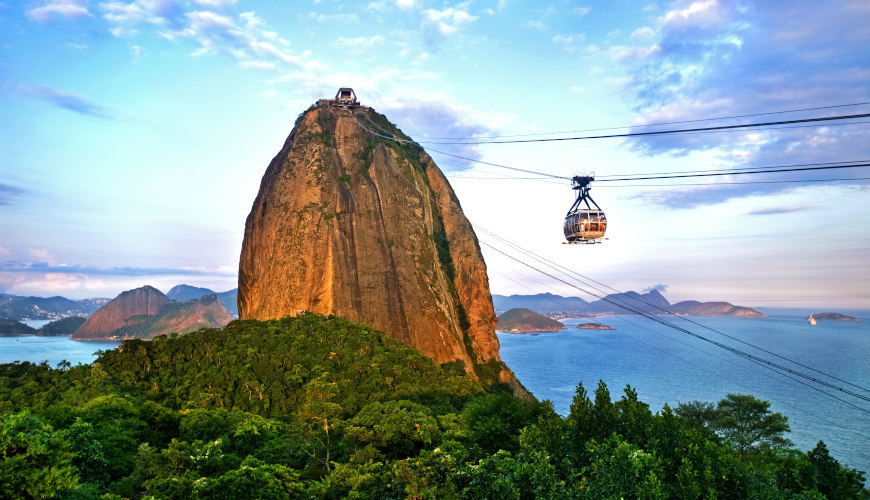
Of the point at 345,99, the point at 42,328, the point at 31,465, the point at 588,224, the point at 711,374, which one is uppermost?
the point at 345,99

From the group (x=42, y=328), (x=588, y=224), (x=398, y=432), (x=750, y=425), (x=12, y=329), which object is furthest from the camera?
(x=42, y=328)

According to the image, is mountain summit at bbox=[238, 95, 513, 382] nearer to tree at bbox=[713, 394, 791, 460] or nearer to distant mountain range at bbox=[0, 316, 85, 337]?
tree at bbox=[713, 394, 791, 460]

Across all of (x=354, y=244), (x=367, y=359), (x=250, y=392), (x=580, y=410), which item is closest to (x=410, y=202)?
(x=354, y=244)

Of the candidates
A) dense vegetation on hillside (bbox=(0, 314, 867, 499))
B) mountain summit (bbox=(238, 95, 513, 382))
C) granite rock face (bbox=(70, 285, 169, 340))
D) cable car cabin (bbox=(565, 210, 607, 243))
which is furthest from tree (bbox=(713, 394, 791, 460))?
granite rock face (bbox=(70, 285, 169, 340))

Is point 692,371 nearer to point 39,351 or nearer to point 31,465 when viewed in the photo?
point 31,465

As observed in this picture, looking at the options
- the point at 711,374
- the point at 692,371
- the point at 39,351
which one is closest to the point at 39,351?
the point at 39,351

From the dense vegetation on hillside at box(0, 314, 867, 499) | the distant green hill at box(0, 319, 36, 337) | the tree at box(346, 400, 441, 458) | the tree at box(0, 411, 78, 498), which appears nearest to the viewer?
the tree at box(0, 411, 78, 498)
